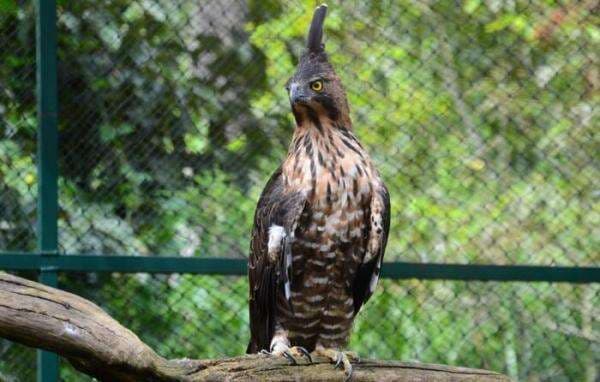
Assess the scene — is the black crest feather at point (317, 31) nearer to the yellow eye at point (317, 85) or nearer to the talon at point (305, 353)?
the yellow eye at point (317, 85)

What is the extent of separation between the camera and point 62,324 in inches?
109

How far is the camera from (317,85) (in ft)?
13.2

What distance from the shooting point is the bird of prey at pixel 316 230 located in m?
3.97

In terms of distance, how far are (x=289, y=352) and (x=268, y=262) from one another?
38cm

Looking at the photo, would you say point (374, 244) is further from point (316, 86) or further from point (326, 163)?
point (316, 86)

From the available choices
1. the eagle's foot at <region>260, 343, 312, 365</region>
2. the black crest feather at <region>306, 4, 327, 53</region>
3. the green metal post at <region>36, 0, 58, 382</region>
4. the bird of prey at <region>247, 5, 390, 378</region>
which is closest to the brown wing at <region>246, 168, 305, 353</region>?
the bird of prey at <region>247, 5, 390, 378</region>

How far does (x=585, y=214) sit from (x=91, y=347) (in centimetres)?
352

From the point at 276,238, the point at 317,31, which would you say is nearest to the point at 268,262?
the point at 276,238

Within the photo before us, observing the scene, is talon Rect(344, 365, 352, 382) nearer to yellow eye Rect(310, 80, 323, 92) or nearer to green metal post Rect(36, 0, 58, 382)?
yellow eye Rect(310, 80, 323, 92)

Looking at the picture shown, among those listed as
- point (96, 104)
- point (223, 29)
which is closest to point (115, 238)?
point (96, 104)

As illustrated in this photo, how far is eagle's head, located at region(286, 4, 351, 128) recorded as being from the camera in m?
4.00

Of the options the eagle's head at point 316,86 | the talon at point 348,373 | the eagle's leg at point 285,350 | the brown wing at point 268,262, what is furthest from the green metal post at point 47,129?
the talon at point 348,373

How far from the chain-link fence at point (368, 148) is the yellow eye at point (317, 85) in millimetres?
1221

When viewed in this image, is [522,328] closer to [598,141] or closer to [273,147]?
[598,141]
